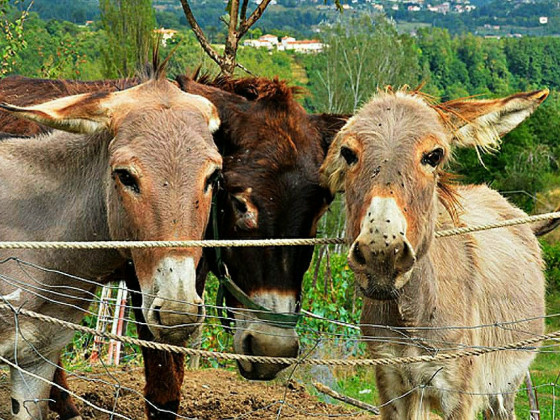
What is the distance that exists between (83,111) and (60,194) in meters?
0.50

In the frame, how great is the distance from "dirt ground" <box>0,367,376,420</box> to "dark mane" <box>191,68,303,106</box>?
2277mm

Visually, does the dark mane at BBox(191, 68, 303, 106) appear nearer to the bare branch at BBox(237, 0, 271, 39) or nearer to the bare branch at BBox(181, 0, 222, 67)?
the bare branch at BBox(181, 0, 222, 67)

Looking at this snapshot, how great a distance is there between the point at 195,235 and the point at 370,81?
1796 inches

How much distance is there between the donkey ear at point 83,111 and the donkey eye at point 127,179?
34cm

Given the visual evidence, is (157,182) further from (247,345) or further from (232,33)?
(232,33)

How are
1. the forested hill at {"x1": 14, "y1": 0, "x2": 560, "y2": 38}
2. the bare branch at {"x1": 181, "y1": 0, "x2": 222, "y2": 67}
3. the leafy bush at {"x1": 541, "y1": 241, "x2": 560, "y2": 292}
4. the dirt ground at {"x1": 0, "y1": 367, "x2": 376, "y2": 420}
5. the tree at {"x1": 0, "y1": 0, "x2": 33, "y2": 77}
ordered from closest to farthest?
1. the dirt ground at {"x1": 0, "y1": 367, "x2": 376, "y2": 420}
2. the bare branch at {"x1": 181, "y1": 0, "x2": 222, "y2": 67}
3. the tree at {"x1": 0, "y1": 0, "x2": 33, "y2": 77}
4. the leafy bush at {"x1": 541, "y1": 241, "x2": 560, "y2": 292}
5. the forested hill at {"x1": 14, "y1": 0, "x2": 560, "y2": 38}

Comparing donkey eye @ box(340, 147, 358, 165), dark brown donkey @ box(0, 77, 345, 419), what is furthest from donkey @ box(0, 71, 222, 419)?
donkey eye @ box(340, 147, 358, 165)

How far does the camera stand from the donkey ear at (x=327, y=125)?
4.02 meters

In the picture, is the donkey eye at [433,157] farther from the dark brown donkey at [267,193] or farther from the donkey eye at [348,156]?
the dark brown donkey at [267,193]

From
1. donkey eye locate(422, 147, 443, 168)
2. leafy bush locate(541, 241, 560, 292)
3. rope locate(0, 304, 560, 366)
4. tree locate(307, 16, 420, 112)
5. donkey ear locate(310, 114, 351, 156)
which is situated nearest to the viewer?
rope locate(0, 304, 560, 366)

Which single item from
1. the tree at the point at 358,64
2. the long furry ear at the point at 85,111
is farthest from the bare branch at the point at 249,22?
the tree at the point at 358,64

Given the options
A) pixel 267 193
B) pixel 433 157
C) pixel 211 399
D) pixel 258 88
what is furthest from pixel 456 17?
pixel 433 157

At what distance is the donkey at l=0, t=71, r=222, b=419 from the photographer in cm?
295

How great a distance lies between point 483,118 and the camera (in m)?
3.43
